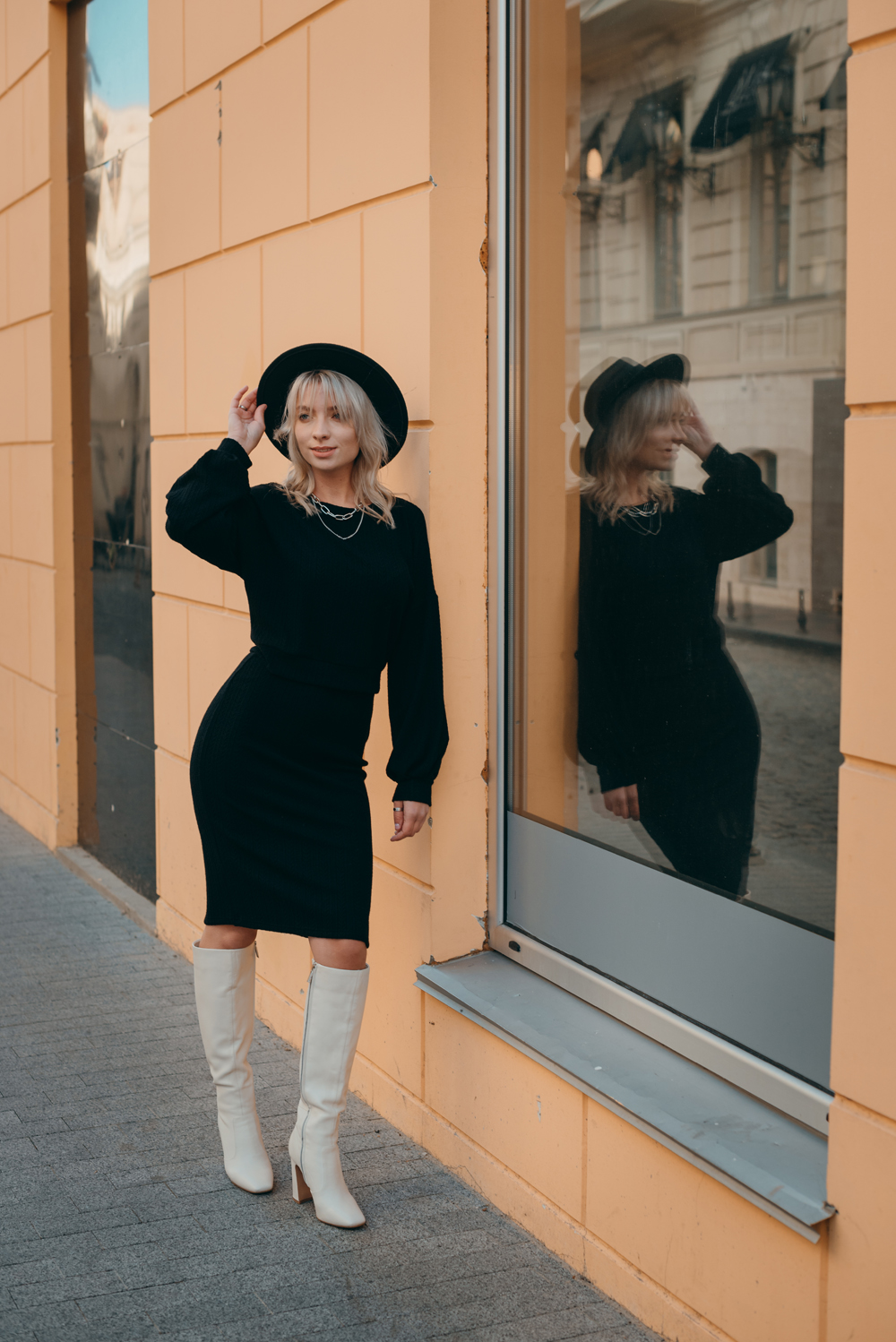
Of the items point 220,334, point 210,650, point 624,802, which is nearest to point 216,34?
point 220,334

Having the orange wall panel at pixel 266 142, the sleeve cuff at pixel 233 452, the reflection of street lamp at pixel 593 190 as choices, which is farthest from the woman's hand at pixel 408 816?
the orange wall panel at pixel 266 142

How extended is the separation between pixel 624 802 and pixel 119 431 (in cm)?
366

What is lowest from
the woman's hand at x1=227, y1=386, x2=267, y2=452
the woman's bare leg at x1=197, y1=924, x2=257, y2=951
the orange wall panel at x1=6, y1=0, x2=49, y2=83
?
the woman's bare leg at x1=197, y1=924, x2=257, y2=951

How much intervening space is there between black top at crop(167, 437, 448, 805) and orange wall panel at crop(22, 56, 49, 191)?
4.31m

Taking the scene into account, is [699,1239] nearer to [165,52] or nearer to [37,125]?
[165,52]

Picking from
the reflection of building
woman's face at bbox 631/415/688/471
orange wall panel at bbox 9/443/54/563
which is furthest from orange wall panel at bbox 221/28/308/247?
orange wall panel at bbox 9/443/54/563

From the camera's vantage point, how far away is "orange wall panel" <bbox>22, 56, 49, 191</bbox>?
6605 mm

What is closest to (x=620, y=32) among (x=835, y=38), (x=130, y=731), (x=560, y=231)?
(x=560, y=231)

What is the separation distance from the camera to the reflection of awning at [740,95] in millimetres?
2672

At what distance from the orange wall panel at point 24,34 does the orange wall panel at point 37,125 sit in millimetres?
87

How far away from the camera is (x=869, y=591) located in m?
2.18

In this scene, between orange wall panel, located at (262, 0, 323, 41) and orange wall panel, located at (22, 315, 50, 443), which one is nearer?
orange wall panel, located at (262, 0, 323, 41)

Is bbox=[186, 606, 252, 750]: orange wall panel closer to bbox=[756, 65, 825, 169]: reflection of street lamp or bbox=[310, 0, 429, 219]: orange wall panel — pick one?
bbox=[310, 0, 429, 219]: orange wall panel

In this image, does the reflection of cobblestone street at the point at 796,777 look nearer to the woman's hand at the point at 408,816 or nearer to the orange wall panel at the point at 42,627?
the woman's hand at the point at 408,816
